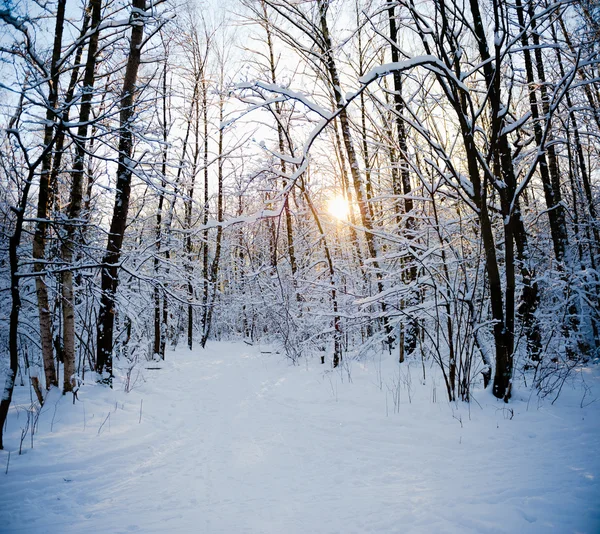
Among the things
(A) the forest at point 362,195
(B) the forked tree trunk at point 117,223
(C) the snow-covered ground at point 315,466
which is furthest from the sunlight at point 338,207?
(C) the snow-covered ground at point 315,466

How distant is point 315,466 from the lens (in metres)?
3.04

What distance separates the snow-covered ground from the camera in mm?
2133

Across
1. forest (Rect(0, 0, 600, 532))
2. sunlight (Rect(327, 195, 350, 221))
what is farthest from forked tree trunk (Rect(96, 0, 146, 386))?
sunlight (Rect(327, 195, 350, 221))

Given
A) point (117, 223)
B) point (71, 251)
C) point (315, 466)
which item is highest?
point (117, 223)

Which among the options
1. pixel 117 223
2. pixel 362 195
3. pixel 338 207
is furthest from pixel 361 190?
pixel 117 223

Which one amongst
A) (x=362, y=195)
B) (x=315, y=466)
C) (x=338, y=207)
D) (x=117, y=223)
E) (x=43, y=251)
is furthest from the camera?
(x=338, y=207)

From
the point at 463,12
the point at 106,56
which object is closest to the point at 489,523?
the point at 463,12

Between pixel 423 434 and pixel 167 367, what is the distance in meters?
8.90

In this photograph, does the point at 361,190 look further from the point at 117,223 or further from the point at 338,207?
the point at 117,223

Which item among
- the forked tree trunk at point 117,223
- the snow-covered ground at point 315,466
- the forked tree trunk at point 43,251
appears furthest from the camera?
the forked tree trunk at point 117,223

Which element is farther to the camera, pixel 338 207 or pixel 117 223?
pixel 338 207

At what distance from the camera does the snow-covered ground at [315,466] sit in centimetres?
213

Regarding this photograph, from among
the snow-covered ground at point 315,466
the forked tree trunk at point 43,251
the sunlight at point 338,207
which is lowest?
the snow-covered ground at point 315,466

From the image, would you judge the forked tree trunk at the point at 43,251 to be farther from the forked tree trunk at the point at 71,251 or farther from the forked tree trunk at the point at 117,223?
the forked tree trunk at the point at 117,223
